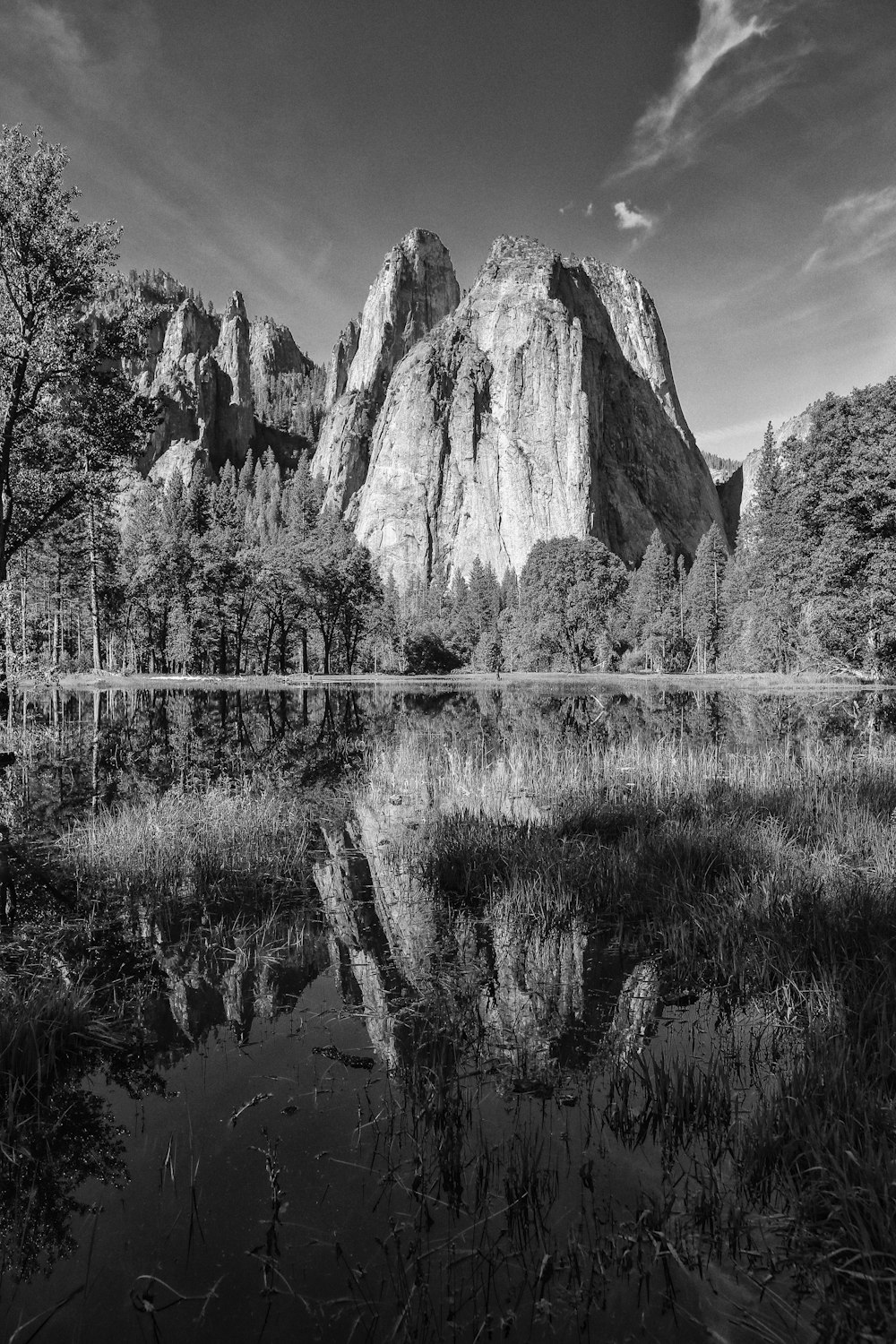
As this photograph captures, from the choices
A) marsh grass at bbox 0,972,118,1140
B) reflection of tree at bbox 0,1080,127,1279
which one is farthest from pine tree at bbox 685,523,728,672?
reflection of tree at bbox 0,1080,127,1279

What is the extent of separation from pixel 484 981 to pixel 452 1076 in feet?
3.95

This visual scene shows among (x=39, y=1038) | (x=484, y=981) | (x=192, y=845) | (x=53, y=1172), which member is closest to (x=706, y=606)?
(x=192, y=845)

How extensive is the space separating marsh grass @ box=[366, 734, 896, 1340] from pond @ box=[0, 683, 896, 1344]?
22 mm

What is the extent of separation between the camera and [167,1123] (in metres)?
3.28

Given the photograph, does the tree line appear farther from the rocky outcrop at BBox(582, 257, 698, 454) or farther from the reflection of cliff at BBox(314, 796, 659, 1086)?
the rocky outcrop at BBox(582, 257, 698, 454)

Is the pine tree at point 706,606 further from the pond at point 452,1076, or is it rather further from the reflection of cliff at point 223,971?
the reflection of cliff at point 223,971

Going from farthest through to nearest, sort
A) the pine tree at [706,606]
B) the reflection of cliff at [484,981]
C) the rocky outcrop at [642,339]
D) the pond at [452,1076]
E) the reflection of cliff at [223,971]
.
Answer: the rocky outcrop at [642,339] < the pine tree at [706,606] < the reflection of cliff at [223,971] < the reflection of cliff at [484,981] < the pond at [452,1076]

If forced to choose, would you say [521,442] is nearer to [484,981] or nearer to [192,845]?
[192,845]

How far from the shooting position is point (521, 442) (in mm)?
153250


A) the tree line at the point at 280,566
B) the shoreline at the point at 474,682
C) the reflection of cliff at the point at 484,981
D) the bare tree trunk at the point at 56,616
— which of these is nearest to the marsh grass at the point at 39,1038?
the reflection of cliff at the point at 484,981

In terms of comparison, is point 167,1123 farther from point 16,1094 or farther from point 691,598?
point 691,598

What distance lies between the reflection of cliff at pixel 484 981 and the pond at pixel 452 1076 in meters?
0.03

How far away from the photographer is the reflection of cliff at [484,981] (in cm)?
395

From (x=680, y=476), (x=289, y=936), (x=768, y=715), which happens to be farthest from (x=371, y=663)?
(x=680, y=476)
